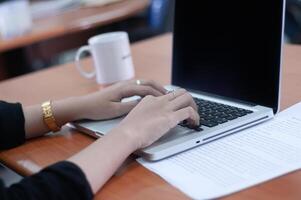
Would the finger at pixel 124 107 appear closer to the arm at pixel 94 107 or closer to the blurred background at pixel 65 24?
the arm at pixel 94 107

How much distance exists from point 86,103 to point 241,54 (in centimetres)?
33

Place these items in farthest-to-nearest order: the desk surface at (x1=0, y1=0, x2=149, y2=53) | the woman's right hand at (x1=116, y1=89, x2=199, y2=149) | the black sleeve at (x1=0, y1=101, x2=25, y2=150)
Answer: the desk surface at (x1=0, y1=0, x2=149, y2=53) → the black sleeve at (x1=0, y1=101, x2=25, y2=150) → the woman's right hand at (x1=116, y1=89, x2=199, y2=149)

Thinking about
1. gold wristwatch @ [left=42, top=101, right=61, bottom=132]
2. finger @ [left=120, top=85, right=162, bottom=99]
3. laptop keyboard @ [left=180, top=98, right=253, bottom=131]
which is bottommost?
gold wristwatch @ [left=42, top=101, right=61, bottom=132]

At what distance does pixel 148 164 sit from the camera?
33.2 inches

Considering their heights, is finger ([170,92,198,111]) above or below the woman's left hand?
above

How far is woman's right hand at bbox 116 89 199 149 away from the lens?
852 mm

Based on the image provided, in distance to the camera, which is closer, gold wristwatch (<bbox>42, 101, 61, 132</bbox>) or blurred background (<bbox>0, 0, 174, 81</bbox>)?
gold wristwatch (<bbox>42, 101, 61, 132</bbox>)

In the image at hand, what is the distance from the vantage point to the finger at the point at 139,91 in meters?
1.03

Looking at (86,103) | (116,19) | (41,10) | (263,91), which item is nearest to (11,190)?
(86,103)

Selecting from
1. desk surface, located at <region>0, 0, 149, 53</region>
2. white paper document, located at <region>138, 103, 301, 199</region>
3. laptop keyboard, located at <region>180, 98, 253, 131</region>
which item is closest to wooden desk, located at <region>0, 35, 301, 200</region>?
white paper document, located at <region>138, 103, 301, 199</region>

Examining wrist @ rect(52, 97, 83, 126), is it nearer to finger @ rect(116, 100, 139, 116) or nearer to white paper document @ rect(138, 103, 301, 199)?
finger @ rect(116, 100, 139, 116)

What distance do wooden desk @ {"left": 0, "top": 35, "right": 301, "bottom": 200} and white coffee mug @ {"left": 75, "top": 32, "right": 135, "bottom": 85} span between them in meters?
0.04

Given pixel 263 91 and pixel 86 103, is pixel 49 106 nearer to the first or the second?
pixel 86 103

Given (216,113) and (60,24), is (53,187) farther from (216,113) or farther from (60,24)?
(60,24)
